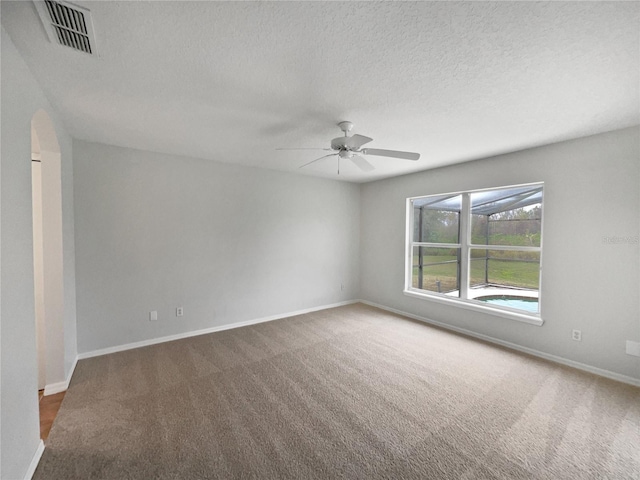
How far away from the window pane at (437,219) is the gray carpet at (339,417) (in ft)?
5.66

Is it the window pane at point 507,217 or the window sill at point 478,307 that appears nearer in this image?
the window sill at point 478,307

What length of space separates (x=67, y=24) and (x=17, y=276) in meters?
1.30

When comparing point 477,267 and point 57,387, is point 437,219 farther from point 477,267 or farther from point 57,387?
point 57,387

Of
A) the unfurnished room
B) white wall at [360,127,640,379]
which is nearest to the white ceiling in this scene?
the unfurnished room

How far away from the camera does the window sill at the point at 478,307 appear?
310 cm

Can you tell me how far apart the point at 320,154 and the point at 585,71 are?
2.42 metres

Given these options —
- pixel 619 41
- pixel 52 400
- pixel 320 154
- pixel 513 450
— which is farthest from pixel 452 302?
pixel 52 400

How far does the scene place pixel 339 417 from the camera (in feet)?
6.58

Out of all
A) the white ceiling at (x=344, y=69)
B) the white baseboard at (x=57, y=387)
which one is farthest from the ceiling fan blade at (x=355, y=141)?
the white baseboard at (x=57, y=387)

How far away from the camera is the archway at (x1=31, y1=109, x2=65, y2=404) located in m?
2.31

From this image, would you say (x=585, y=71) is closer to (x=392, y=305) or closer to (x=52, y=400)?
(x=392, y=305)

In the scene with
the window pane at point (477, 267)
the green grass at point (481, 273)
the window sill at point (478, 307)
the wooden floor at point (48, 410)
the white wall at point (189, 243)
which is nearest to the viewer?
the wooden floor at point (48, 410)

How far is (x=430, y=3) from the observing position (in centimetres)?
117

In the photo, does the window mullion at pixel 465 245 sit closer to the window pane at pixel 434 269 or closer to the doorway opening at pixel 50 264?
the window pane at pixel 434 269
